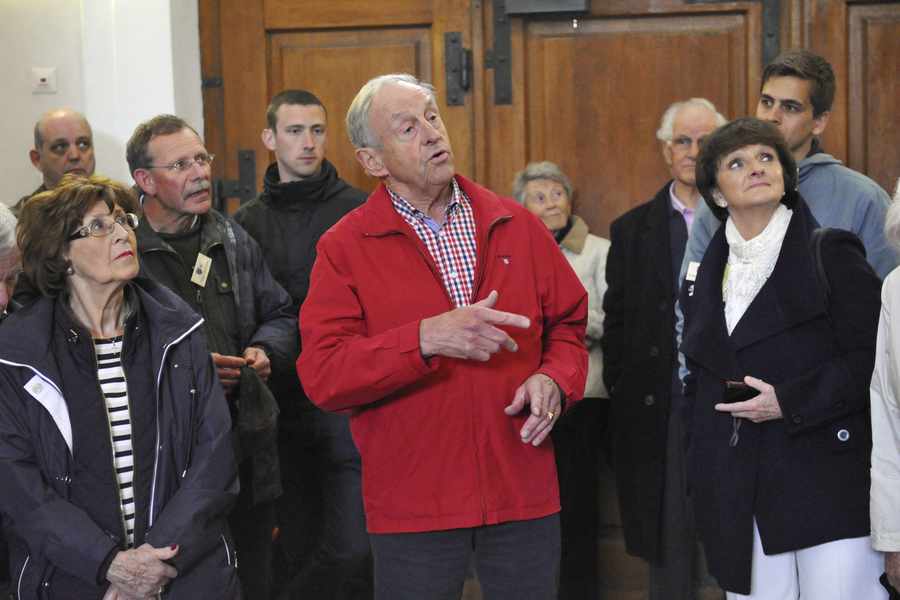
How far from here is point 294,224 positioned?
3.85m

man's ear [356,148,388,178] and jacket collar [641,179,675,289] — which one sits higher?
man's ear [356,148,388,178]

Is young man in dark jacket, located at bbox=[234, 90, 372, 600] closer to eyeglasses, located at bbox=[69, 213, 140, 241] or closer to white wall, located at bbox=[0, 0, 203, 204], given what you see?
white wall, located at bbox=[0, 0, 203, 204]

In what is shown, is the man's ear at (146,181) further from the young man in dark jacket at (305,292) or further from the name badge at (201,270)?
the young man in dark jacket at (305,292)

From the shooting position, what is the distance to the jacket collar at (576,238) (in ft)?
13.4

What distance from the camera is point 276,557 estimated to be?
4.20 metres

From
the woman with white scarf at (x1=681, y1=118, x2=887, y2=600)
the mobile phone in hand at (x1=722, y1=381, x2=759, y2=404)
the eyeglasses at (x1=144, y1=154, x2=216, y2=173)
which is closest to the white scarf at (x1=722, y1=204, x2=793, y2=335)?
the woman with white scarf at (x1=681, y1=118, x2=887, y2=600)

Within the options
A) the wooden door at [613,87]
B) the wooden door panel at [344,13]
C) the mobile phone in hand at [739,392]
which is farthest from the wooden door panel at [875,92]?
the mobile phone in hand at [739,392]

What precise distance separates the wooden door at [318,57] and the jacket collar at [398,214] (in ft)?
5.31

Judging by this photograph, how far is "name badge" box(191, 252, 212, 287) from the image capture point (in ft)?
10.9

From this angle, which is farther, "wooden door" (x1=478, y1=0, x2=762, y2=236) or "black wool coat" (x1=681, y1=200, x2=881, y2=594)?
"wooden door" (x1=478, y1=0, x2=762, y2=236)

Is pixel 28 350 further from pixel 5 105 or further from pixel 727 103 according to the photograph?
pixel 727 103

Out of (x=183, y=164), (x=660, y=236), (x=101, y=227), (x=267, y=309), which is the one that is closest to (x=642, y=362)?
(x=660, y=236)

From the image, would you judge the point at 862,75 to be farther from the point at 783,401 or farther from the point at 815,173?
the point at 783,401

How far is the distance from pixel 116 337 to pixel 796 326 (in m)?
1.51
